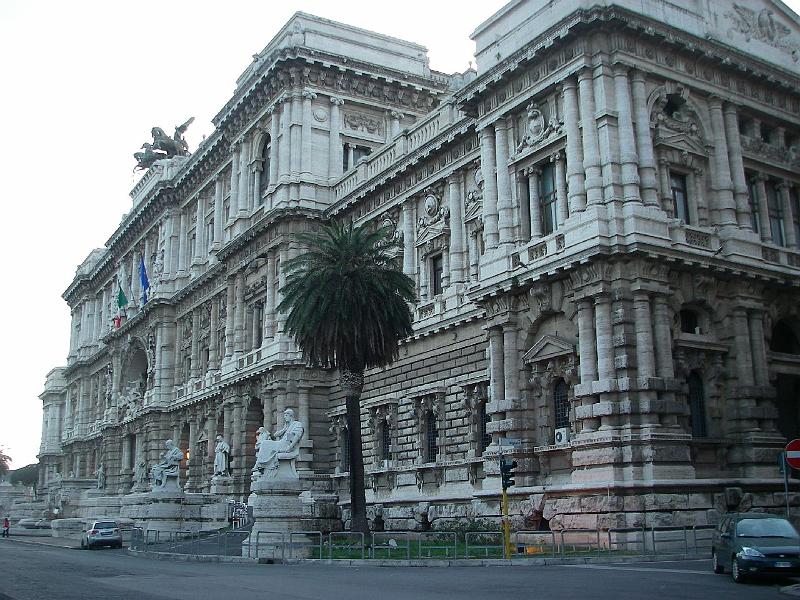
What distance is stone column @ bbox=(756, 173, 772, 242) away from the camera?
3166 centimetres

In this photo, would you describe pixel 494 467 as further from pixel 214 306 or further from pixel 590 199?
pixel 214 306

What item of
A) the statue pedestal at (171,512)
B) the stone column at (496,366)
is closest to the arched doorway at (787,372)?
the stone column at (496,366)

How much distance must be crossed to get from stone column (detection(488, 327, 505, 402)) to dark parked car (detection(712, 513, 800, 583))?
1210cm

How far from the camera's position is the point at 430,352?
36.8 m

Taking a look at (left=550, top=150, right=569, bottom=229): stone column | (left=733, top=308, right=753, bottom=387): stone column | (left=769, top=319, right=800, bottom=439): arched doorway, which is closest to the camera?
(left=733, top=308, right=753, bottom=387): stone column

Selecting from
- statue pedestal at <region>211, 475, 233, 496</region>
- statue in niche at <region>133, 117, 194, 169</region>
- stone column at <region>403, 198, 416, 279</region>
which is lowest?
statue pedestal at <region>211, 475, 233, 496</region>

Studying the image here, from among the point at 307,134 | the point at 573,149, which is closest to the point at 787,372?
the point at 573,149

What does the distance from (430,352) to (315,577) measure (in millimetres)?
17307

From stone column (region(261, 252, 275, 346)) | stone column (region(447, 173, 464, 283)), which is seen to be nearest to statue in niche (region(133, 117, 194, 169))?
stone column (region(261, 252, 275, 346))

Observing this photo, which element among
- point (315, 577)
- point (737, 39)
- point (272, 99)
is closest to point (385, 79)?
point (272, 99)

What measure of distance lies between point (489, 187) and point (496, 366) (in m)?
6.35

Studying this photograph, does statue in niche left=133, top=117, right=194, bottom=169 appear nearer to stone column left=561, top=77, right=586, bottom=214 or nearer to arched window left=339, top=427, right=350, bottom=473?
arched window left=339, top=427, right=350, bottom=473

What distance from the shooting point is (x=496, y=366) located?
101ft

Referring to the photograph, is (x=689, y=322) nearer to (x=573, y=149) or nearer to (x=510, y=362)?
(x=510, y=362)
